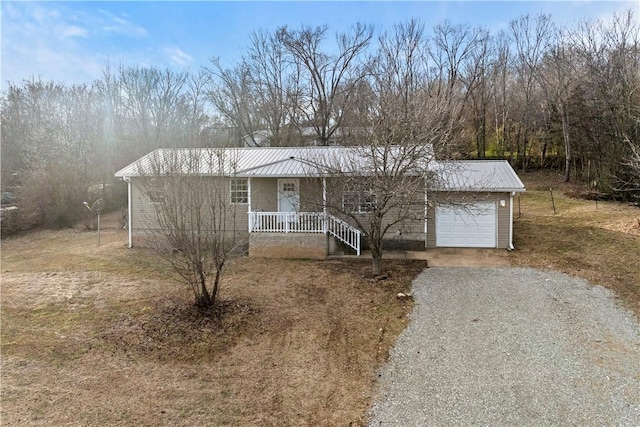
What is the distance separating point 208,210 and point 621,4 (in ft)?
87.2

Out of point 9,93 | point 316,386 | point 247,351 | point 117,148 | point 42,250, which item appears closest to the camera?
point 316,386

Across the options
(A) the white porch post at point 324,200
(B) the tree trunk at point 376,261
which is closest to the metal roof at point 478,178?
(B) the tree trunk at point 376,261

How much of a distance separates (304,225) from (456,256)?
5.05 meters

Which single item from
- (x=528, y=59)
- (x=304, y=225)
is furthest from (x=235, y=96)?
(x=528, y=59)

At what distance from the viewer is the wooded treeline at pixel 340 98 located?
853 inches

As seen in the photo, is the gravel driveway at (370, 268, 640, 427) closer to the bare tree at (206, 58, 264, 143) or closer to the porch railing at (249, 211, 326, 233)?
the porch railing at (249, 211, 326, 233)

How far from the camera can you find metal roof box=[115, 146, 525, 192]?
7.56 m

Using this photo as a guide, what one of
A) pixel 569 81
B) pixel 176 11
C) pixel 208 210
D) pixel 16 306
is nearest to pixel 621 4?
pixel 569 81

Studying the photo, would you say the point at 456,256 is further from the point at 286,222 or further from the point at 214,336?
the point at 214,336

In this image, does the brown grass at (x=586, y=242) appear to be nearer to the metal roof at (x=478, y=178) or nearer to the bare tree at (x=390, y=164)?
the metal roof at (x=478, y=178)

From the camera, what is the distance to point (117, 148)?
2358 cm

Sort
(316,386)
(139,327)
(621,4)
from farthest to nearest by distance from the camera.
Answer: (621,4)
(139,327)
(316,386)

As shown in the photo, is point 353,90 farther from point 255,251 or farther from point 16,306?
point 16,306

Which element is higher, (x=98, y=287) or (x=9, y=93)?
(x=9, y=93)
